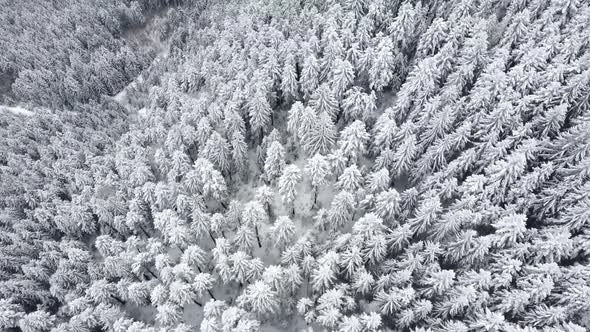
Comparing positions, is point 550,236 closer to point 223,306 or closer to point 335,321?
point 335,321

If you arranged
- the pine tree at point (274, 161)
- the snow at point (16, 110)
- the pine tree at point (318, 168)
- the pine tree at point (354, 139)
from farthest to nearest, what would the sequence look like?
the snow at point (16, 110)
the pine tree at point (274, 161)
the pine tree at point (354, 139)
the pine tree at point (318, 168)

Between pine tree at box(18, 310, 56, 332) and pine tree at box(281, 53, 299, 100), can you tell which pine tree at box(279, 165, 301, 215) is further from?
pine tree at box(18, 310, 56, 332)

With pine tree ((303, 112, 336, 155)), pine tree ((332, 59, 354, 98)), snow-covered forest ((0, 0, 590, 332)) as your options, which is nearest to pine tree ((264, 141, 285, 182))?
snow-covered forest ((0, 0, 590, 332))

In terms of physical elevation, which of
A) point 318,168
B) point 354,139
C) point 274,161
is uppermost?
point 354,139

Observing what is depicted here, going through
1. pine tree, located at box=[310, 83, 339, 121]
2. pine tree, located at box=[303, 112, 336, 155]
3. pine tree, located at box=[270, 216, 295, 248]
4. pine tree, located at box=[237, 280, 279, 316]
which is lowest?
pine tree, located at box=[237, 280, 279, 316]

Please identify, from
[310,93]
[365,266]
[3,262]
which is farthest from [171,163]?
[365,266]

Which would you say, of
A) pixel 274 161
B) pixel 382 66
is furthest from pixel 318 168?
pixel 382 66

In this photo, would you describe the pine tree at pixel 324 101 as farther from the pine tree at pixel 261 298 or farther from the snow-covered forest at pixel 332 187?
the pine tree at pixel 261 298

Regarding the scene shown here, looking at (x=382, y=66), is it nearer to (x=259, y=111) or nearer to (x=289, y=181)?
(x=259, y=111)

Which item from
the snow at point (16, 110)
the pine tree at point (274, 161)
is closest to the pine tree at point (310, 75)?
the pine tree at point (274, 161)
